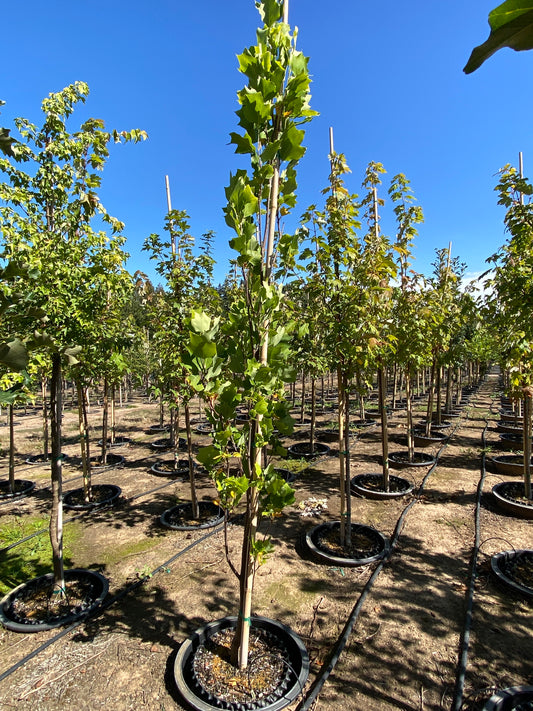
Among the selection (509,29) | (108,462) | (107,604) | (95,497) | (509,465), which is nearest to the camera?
(509,29)

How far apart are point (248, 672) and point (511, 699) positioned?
185cm

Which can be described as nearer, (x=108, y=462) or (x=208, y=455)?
(x=208, y=455)

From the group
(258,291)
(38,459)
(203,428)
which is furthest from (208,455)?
(203,428)

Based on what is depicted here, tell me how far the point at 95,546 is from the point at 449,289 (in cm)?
885

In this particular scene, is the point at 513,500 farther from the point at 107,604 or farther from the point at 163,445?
the point at 163,445

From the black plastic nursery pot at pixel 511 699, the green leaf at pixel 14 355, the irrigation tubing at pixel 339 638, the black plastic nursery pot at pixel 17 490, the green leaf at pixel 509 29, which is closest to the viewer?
the green leaf at pixel 509 29

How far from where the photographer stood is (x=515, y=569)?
418cm

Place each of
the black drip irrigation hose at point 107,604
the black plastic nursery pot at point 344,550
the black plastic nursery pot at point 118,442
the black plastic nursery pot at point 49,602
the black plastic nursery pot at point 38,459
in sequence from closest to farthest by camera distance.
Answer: the black drip irrigation hose at point 107,604, the black plastic nursery pot at point 49,602, the black plastic nursery pot at point 344,550, the black plastic nursery pot at point 38,459, the black plastic nursery pot at point 118,442

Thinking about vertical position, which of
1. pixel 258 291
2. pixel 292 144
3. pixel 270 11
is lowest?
pixel 258 291

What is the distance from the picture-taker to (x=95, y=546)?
5.27 m

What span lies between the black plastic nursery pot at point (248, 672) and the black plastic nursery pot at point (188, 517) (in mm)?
2435

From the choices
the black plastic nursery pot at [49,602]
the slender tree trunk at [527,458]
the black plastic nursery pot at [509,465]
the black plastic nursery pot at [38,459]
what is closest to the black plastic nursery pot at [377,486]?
the slender tree trunk at [527,458]

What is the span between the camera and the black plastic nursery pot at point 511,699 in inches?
100

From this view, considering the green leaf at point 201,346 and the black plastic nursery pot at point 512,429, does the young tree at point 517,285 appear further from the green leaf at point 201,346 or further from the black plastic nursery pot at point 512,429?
the black plastic nursery pot at point 512,429
